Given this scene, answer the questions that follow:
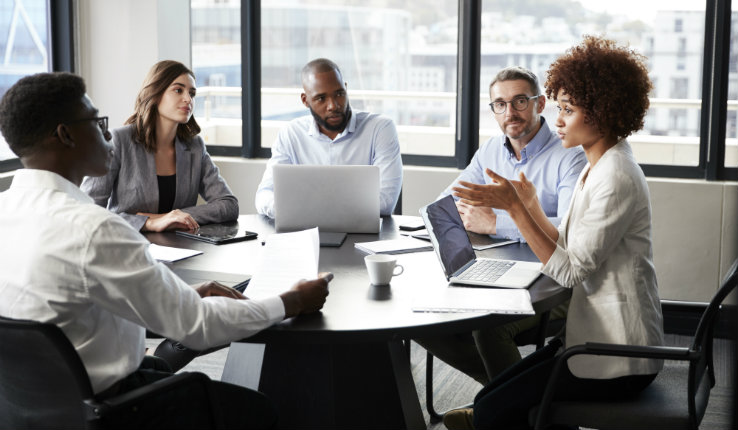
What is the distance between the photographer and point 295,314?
183 cm

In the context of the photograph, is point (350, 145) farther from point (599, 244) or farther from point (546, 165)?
point (599, 244)

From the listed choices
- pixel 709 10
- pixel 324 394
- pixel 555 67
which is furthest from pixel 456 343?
pixel 709 10

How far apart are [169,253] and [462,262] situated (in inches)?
34.8

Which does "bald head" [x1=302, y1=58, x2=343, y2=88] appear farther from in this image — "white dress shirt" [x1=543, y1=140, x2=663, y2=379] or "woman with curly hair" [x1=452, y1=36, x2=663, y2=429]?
"white dress shirt" [x1=543, y1=140, x2=663, y2=379]

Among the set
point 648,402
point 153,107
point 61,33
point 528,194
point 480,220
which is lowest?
point 648,402

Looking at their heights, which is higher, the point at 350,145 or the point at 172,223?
the point at 350,145

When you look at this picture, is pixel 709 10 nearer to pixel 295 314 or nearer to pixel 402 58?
pixel 402 58

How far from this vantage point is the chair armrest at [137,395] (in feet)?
5.09

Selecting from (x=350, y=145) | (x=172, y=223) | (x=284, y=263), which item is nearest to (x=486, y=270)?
(x=284, y=263)

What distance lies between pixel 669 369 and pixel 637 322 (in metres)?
0.27

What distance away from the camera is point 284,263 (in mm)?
2227

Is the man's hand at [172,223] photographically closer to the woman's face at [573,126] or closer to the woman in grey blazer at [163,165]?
the woman in grey blazer at [163,165]

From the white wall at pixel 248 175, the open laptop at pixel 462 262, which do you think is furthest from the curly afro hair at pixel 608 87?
the white wall at pixel 248 175

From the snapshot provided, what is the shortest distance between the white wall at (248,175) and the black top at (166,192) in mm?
1604
